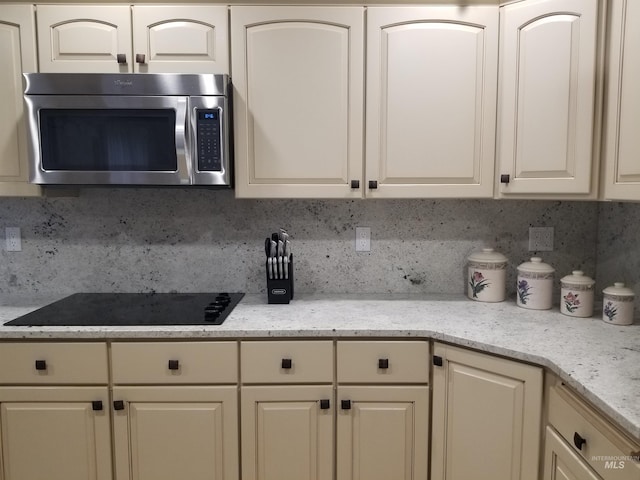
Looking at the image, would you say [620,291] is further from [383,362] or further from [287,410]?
[287,410]

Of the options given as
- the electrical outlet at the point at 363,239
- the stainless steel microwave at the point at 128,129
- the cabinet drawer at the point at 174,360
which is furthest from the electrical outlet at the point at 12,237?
the electrical outlet at the point at 363,239

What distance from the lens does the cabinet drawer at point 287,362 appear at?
1.62 m

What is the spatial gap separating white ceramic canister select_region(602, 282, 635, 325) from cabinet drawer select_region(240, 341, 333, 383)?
42.8 inches

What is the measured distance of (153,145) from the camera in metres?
1.76

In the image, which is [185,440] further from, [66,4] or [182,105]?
[66,4]

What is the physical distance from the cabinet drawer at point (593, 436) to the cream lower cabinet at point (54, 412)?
156 cm

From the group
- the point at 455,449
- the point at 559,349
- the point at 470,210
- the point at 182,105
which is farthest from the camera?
the point at 470,210

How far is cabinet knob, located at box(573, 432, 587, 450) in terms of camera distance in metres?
1.16

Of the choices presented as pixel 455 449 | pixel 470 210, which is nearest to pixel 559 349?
pixel 455 449

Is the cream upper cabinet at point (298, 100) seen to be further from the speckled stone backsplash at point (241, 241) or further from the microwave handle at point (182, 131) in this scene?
the speckled stone backsplash at point (241, 241)

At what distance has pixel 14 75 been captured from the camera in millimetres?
1786

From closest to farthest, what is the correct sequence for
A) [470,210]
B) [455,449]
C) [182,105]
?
1. [455,449]
2. [182,105]
3. [470,210]

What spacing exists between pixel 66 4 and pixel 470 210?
200cm

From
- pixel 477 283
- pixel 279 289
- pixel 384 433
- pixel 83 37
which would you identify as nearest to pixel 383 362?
pixel 384 433
